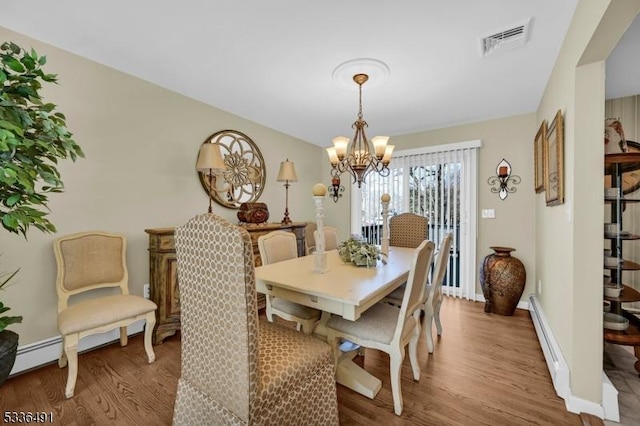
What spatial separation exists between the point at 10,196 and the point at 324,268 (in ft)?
5.28

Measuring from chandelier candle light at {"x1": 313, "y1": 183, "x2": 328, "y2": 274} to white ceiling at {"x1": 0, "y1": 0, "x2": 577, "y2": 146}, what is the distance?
1.12 metres

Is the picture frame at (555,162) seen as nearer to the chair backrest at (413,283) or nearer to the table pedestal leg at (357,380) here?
the chair backrest at (413,283)

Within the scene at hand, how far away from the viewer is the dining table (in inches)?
57.4

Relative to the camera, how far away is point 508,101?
9.62 feet

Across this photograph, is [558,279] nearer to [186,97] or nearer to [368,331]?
[368,331]

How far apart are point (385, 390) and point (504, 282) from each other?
2.05m

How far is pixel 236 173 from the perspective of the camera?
3.34 m

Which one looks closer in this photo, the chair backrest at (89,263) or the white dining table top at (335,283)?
the white dining table top at (335,283)

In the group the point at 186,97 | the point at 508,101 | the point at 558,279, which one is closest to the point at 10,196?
the point at 186,97

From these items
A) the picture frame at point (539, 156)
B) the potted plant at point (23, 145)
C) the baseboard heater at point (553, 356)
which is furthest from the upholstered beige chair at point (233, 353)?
the picture frame at point (539, 156)

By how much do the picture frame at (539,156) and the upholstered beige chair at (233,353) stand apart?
2.65 meters

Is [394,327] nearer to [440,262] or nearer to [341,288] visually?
[341,288]

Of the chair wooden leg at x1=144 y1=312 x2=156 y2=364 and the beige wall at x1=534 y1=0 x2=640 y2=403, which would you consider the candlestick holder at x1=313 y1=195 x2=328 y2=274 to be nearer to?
the chair wooden leg at x1=144 y1=312 x2=156 y2=364

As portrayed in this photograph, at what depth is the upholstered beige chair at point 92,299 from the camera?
1.74 metres
